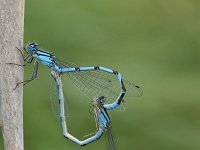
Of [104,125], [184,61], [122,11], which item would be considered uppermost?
[122,11]

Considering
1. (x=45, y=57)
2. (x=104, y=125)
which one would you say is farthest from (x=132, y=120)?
(x=45, y=57)

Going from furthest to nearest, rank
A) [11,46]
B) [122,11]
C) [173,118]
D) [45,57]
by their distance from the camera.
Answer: [122,11] < [173,118] < [45,57] < [11,46]

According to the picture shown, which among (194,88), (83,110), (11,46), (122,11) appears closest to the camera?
(11,46)

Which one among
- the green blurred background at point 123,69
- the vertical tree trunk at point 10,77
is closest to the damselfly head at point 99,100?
the green blurred background at point 123,69

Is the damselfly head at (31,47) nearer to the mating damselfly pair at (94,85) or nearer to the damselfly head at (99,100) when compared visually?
the mating damselfly pair at (94,85)

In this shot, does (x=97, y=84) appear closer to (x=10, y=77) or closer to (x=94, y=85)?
(x=94, y=85)

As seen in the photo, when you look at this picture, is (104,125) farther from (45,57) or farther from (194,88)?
(194,88)
